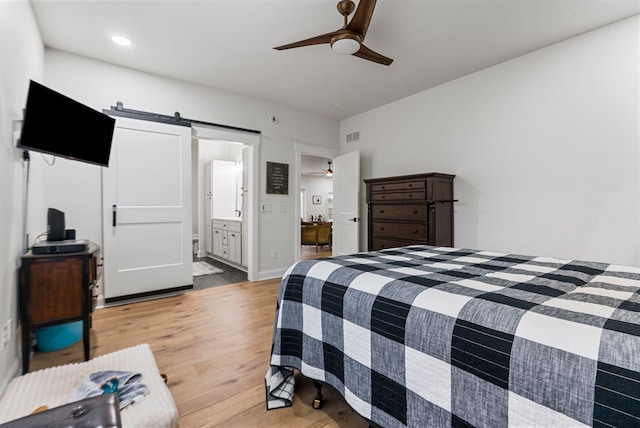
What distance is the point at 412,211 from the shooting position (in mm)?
3479

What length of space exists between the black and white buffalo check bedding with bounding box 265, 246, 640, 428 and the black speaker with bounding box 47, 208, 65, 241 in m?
1.85

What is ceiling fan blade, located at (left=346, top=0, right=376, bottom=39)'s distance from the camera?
1.87 meters

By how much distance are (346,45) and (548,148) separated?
2.31m

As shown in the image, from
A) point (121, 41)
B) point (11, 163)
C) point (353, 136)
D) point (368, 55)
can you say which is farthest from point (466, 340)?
point (353, 136)

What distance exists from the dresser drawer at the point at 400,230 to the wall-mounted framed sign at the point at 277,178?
5.08 feet

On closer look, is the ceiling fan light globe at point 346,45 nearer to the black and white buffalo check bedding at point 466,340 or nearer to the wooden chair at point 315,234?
the black and white buffalo check bedding at point 466,340

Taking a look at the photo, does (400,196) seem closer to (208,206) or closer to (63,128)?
(63,128)

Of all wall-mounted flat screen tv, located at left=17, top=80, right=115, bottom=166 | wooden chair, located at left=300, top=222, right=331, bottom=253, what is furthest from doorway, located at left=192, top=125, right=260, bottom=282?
wooden chair, located at left=300, top=222, right=331, bottom=253

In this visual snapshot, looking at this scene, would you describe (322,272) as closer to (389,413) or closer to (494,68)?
(389,413)

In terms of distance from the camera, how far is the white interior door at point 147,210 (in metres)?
3.20

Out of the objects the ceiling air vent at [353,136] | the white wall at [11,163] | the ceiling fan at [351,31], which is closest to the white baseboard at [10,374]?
the white wall at [11,163]

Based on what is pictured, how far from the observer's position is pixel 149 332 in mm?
2500

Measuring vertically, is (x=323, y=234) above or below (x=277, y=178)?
below

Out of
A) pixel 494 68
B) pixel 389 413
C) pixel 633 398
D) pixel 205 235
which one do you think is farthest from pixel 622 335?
pixel 205 235
